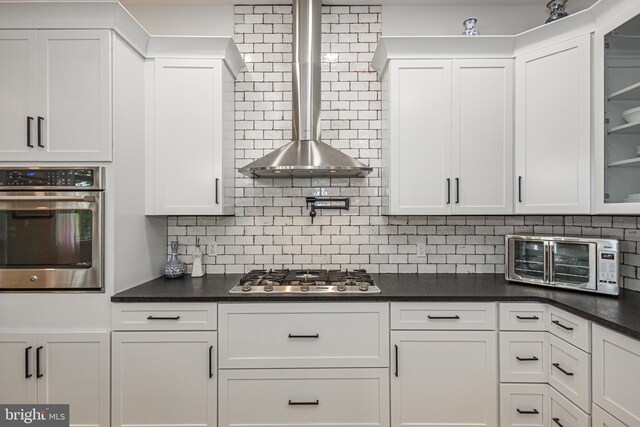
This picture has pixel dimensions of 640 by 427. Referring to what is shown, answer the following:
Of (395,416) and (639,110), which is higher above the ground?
(639,110)

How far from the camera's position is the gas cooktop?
2129mm

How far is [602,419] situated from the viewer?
1.65m

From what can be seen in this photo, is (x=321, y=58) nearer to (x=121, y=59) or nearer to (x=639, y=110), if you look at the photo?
(x=121, y=59)

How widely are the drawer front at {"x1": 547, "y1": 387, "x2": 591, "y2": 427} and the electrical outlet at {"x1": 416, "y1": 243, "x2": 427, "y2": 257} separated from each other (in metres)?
1.11

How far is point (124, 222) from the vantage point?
215 cm

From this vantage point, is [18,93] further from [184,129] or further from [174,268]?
[174,268]

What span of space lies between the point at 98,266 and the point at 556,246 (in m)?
2.69

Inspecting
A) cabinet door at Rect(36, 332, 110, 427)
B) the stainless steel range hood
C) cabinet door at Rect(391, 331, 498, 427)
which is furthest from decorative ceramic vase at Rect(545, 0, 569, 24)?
cabinet door at Rect(36, 332, 110, 427)

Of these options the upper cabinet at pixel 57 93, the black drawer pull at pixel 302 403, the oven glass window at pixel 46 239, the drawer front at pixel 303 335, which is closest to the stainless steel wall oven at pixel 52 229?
the oven glass window at pixel 46 239

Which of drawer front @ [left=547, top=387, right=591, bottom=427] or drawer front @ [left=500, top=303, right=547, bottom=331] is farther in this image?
drawer front @ [left=500, top=303, right=547, bottom=331]

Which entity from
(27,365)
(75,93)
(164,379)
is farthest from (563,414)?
(75,93)

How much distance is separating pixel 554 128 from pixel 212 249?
2.43 m

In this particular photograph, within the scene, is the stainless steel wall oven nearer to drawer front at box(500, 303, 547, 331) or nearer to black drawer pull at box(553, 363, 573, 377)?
drawer front at box(500, 303, 547, 331)

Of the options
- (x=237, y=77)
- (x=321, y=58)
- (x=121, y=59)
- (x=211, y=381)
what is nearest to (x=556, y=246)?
(x=321, y=58)
